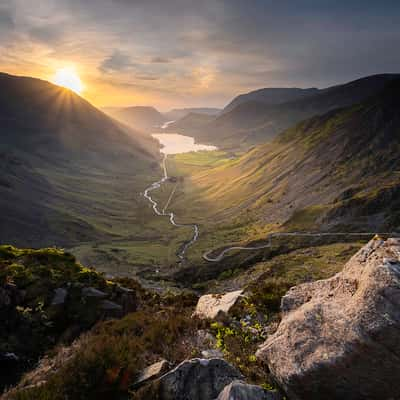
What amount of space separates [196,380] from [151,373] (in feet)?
6.19

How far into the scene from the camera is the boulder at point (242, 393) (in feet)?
26.3

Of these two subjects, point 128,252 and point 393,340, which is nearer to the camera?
point 393,340

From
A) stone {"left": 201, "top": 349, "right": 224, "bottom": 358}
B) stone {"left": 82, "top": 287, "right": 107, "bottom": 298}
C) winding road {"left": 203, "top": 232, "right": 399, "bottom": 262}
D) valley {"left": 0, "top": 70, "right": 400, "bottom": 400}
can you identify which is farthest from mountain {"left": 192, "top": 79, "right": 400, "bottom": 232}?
stone {"left": 201, "top": 349, "right": 224, "bottom": 358}

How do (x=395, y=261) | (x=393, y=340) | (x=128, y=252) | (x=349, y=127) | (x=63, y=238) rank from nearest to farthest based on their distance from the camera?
1. (x=393, y=340)
2. (x=395, y=261)
3. (x=128, y=252)
4. (x=63, y=238)
5. (x=349, y=127)

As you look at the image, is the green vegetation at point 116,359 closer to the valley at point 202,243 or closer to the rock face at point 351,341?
the valley at point 202,243

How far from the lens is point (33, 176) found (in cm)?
18412

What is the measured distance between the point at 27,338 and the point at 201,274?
6082 centimetres

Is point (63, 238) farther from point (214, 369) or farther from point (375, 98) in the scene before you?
point (375, 98)

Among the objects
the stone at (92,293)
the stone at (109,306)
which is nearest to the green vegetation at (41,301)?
the stone at (92,293)

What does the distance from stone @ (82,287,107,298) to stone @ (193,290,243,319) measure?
6.16m

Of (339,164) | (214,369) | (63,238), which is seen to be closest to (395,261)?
(214,369)

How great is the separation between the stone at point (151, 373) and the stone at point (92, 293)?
10106 millimetres

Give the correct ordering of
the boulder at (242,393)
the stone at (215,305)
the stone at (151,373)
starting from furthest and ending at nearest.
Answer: the stone at (215,305) < the stone at (151,373) < the boulder at (242,393)

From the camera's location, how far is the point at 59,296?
61.9 feet
